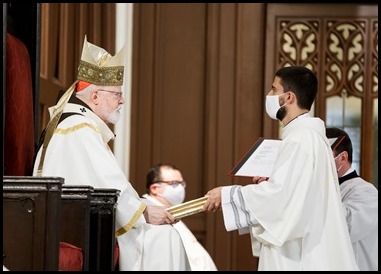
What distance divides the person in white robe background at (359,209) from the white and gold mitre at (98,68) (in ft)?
4.43

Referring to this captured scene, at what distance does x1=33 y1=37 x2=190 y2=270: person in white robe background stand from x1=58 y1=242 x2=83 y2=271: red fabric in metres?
0.61

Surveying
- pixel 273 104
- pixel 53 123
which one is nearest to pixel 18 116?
pixel 53 123

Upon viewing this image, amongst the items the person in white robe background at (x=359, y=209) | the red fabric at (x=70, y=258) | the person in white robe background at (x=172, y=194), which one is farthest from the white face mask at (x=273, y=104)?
the person in white robe background at (x=172, y=194)

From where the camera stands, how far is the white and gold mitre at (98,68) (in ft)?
19.2

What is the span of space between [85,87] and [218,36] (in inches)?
153

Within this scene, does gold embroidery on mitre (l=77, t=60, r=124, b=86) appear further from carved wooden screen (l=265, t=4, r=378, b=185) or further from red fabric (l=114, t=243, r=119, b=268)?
carved wooden screen (l=265, t=4, r=378, b=185)

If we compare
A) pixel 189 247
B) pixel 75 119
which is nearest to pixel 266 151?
pixel 75 119

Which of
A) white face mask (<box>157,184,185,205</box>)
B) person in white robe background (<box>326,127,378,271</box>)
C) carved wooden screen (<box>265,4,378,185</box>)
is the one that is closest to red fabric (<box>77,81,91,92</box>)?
person in white robe background (<box>326,127,378,271</box>)

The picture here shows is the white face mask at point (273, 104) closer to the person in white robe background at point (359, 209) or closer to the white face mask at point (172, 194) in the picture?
the person in white robe background at point (359, 209)

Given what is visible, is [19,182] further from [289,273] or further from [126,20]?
[126,20]

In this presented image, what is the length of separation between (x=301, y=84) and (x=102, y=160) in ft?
3.65

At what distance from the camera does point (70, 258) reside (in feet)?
15.8

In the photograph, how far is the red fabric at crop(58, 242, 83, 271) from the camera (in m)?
4.73

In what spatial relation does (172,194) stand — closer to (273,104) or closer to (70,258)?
(273,104)
